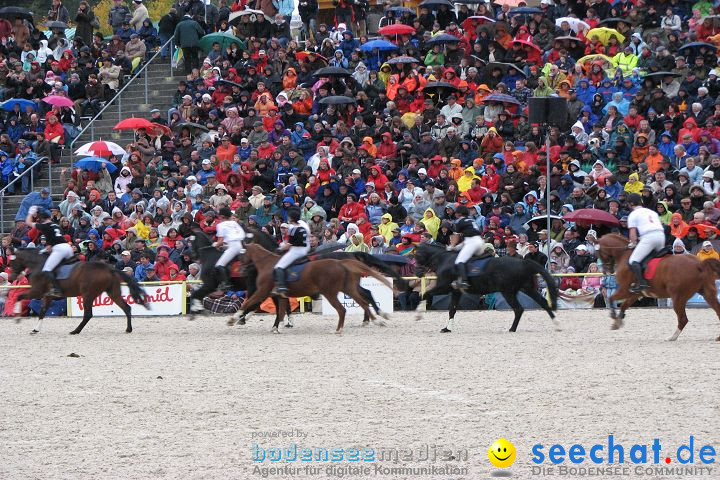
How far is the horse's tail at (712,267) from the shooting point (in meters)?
18.3

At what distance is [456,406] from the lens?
12656 mm

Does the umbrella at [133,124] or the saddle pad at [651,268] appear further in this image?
the umbrella at [133,124]

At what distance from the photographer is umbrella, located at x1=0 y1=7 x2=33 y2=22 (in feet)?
125

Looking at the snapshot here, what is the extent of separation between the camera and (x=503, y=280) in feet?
68.9

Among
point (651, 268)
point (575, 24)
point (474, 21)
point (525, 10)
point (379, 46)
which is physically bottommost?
point (651, 268)

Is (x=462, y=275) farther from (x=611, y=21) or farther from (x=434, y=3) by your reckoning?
(x=434, y=3)

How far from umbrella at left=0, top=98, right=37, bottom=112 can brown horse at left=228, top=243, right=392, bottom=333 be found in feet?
49.6

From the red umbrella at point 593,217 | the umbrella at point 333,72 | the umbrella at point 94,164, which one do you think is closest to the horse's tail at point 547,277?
the red umbrella at point 593,217

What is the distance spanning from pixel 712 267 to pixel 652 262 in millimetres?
979

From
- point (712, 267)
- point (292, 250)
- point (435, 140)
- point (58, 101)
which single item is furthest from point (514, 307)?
point (58, 101)

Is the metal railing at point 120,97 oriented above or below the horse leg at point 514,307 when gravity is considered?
above

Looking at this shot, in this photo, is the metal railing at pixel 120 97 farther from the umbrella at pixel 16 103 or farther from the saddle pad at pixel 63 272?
the saddle pad at pixel 63 272

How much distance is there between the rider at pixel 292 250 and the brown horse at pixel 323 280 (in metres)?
0.18

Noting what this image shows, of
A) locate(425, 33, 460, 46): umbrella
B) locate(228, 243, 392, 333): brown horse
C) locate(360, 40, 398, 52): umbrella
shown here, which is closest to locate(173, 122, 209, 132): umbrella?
locate(360, 40, 398, 52): umbrella
